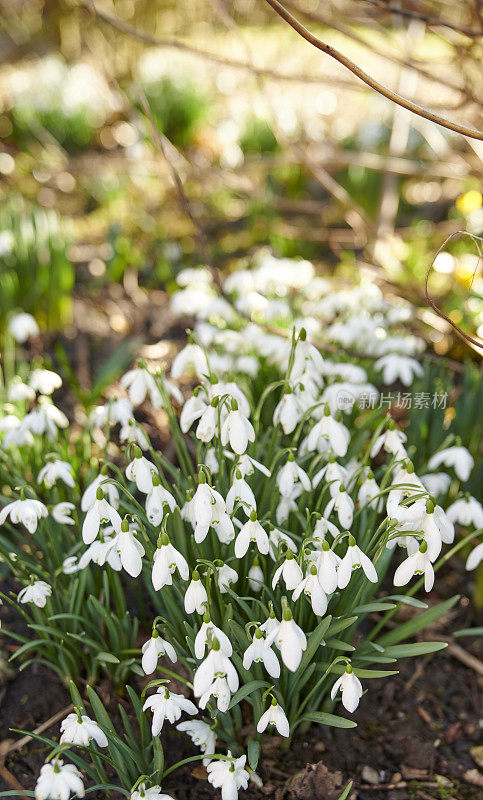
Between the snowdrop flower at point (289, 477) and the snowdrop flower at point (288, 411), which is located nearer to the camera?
the snowdrop flower at point (289, 477)

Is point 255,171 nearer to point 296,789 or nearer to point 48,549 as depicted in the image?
point 48,549

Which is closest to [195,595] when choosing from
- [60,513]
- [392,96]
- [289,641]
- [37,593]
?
[289,641]

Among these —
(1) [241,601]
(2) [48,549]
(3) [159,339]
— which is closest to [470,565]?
(1) [241,601]

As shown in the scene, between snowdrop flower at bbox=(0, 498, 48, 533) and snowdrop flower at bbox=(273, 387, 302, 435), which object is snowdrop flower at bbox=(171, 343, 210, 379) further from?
snowdrop flower at bbox=(0, 498, 48, 533)

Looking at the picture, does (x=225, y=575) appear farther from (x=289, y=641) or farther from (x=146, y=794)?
(x=146, y=794)

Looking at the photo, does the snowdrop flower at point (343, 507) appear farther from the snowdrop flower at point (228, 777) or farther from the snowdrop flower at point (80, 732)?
the snowdrop flower at point (80, 732)

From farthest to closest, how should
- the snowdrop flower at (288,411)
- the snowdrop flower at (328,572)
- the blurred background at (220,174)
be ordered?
the blurred background at (220,174) < the snowdrop flower at (288,411) < the snowdrop flower at (328,572)

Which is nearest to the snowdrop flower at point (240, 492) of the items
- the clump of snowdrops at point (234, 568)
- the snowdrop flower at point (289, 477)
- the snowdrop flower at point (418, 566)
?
the clump of snowdrops at point (234, 568)
